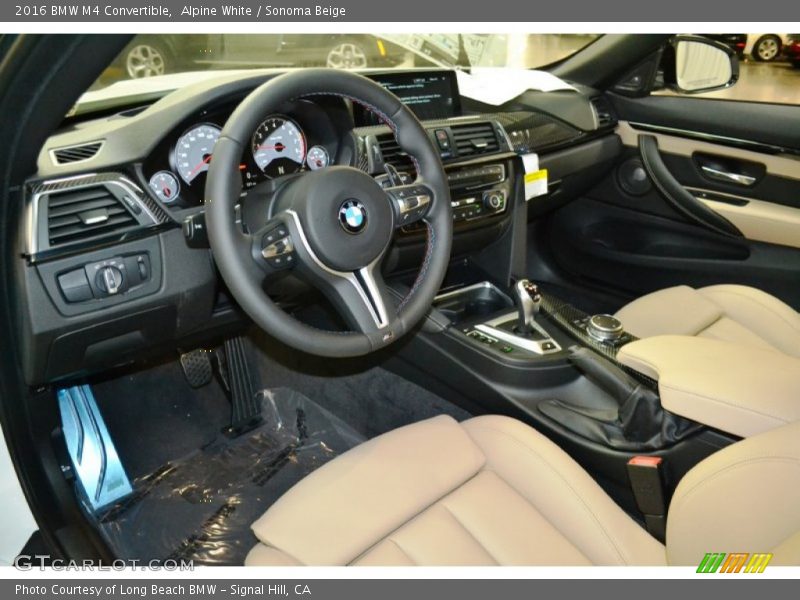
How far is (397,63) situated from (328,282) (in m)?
1.30

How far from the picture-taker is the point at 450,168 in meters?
1.82

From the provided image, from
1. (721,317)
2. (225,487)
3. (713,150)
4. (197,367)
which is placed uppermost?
(713,150)

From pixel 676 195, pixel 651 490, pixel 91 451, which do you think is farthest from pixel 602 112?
pixel 91 451

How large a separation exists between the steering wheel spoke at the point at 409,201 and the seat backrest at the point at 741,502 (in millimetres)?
655

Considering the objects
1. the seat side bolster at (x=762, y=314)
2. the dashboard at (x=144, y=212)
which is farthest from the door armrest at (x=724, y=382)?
the dashboard at (x=144, y=212)

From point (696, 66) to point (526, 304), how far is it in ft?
4.35

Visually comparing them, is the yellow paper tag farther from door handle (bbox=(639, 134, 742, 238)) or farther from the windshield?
door handle (bbox=(639, 134, 742, 238))

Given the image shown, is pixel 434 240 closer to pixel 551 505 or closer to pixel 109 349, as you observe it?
pixel 551 505

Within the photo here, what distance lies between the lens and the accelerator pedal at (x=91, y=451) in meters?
1.76

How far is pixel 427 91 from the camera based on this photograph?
76.2 inches

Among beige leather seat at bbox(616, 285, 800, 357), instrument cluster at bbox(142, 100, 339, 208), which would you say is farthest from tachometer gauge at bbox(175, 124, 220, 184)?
beige leather seat at bbox(616, 285, 800, 357)

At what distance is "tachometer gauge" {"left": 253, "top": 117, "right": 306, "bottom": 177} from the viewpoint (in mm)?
1442

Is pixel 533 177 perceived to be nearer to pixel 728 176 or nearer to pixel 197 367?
pixel 728 176

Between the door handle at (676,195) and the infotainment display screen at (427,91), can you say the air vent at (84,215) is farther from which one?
the door handle at (676,195)
